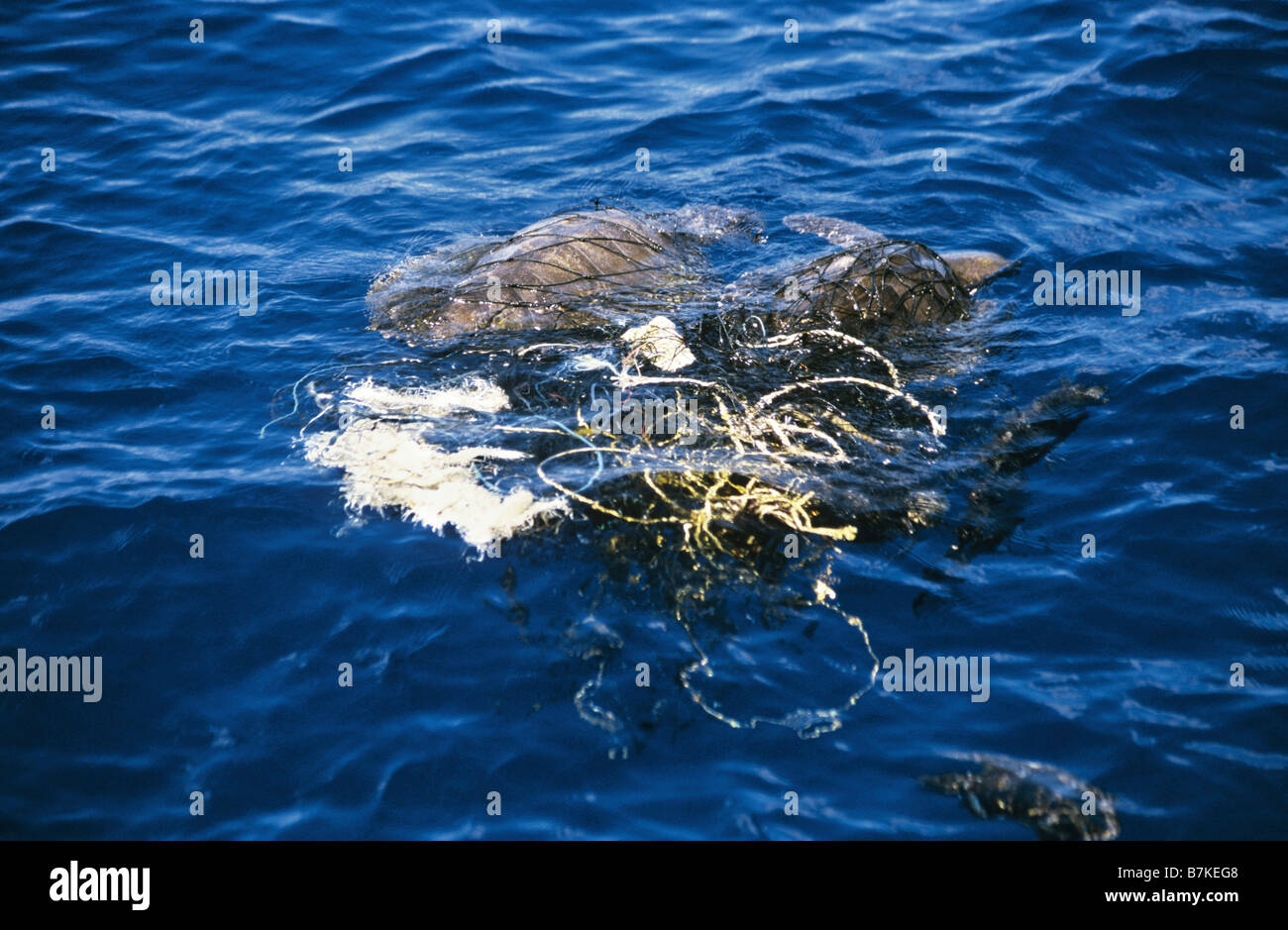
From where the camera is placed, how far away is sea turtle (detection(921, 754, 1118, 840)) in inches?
171

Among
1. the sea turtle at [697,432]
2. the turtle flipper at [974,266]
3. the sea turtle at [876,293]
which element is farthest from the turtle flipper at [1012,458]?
the turtle flipper at [974,266]

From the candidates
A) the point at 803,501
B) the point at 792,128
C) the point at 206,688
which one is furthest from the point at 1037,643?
the point at 792,128

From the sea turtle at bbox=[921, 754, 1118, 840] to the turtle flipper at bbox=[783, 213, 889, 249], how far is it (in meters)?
5.13

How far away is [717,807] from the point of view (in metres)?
4.46

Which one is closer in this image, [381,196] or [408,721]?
[408,721]

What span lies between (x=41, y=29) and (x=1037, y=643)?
1284cm

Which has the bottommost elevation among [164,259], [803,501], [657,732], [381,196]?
[657,732]

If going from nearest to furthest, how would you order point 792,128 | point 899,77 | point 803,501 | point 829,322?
point 803,501 < point 829,322 < point 792,128 < point 899,77

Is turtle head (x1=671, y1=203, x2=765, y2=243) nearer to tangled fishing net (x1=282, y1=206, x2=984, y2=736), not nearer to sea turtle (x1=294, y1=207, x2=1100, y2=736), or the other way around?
sea turtle (x1=294, y1=207, x2=1100, y2=736)

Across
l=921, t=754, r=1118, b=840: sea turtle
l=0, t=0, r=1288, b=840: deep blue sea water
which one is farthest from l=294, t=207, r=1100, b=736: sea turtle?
l=921, t=754, r=1118, b=840: sea turtle

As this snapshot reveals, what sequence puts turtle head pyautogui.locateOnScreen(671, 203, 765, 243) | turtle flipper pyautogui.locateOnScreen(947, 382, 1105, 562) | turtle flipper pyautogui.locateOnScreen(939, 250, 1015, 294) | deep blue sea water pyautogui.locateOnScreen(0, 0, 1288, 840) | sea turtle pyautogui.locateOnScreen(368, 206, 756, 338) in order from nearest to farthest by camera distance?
1. deep blue sea water pyautogui.locateOnScreen(0, 0, 1288, 840)
2. turtle flipper pyautogui.locateOnScreen(947, 382, 1105, 562)
3. sea turtle pyautogui.locateOnScreen(368, 206, 756, 338)
4. turtle flipper pyautogui.locateOnScreen(939, 250, 1015, 294)
5. turtle head pyautogui.locateOnScreen(671, 203, 765, 243)

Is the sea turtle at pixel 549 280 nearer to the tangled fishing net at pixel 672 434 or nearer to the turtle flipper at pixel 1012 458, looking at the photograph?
the tangled fishing net at pixel 672 434

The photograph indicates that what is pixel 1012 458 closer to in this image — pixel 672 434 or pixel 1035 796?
pixel 672 434
